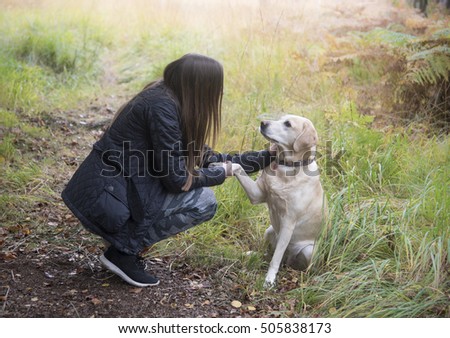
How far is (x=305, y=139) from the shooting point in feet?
11.5

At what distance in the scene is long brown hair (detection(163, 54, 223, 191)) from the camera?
3.19 meters

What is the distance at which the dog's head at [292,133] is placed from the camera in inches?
138

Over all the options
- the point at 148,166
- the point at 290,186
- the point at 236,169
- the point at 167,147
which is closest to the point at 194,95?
the point at 167,147

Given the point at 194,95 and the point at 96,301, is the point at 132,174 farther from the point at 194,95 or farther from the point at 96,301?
the point at 96,301

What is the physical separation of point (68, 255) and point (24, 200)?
39.2 inches

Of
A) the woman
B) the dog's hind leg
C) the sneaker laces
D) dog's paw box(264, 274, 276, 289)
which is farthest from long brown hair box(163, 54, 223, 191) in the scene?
the dog's hind leg

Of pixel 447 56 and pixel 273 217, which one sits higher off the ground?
pixel 447 56

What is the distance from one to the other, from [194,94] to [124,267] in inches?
47.5

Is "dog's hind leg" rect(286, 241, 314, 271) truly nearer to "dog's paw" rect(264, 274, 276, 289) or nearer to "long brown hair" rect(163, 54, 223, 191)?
"dog's paw" rect(264, 274, 276, 289)

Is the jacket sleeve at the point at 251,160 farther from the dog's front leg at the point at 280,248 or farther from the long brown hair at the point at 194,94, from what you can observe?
the dog's front leg at the point at 280,248

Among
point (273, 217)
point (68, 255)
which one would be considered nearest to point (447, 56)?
point (273, 217)

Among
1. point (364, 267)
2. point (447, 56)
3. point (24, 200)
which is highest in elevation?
point (447, 56)
